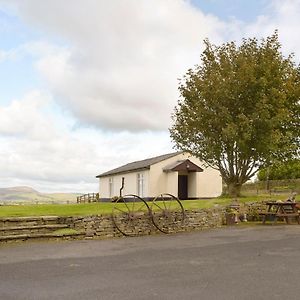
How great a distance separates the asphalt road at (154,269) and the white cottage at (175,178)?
72.0 ft

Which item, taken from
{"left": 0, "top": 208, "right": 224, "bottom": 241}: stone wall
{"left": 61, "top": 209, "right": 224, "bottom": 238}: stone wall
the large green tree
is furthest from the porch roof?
{"left": 0, "top": 208, "right": 224, "bottom": 241}: stone wall

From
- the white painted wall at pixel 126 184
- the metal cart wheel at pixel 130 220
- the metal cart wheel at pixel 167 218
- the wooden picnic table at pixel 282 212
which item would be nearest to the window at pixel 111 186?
the white painted wall at pixel 126 184

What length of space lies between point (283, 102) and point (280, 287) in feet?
Answer: 64.3

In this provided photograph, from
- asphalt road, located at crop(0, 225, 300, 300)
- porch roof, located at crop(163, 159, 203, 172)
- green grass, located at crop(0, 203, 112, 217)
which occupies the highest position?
porch roof, located at crop(163, 159, 203, 172)

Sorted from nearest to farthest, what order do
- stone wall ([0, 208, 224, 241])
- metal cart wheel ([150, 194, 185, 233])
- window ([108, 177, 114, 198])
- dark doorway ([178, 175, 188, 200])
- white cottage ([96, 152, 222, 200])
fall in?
stone wall ([0, 208, 224, 241]), metal cart wheel ([150, 194, 185, 233]), white cottage ([96, 152, 222, 200]), dark doorway ([178, 175, 188, 200]), window ([108, 177, 114, 198])

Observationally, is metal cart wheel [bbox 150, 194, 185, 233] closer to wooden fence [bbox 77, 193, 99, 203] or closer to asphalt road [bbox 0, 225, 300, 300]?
asphalt road [bbox 0, 225, 300, 300]

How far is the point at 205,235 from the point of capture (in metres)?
15.6

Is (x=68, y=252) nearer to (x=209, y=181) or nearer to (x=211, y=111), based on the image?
(x=211, y=111)

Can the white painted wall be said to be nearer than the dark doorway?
Yes

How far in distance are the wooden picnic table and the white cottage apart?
617 inches

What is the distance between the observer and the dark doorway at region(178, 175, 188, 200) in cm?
3859

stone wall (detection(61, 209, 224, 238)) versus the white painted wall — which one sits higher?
the white painted wall

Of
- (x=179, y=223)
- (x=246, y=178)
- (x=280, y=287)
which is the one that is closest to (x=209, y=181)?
(x=246, y=178)

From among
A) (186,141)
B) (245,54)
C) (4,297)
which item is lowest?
(4,297)
